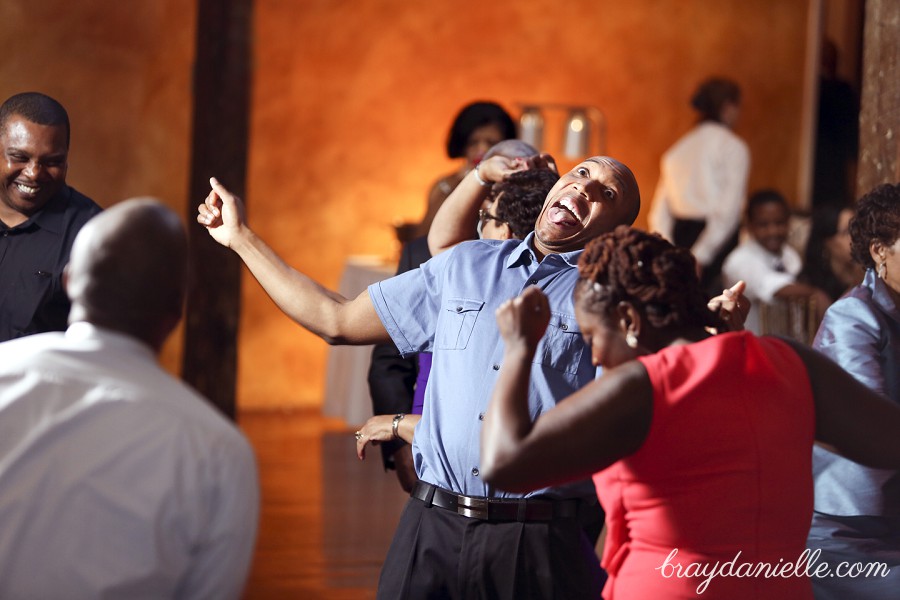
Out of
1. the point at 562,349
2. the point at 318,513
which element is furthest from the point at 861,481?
the point at 318,513

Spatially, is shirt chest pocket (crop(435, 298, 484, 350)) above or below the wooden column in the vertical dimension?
below

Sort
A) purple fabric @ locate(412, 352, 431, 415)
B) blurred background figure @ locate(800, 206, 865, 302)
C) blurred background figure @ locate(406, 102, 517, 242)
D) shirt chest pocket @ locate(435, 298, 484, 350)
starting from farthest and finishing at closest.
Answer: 1. blurred background figure @ locate(800, 206, 865, 302)
2. blurred background figure @ locate(406, 102, 517, 242)
3. purple fabric @ locate(412, 352, 431, 415)
4. shirt chest pocket @ locate(435, 298, 484, 350)

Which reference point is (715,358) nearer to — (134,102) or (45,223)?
(45,223)

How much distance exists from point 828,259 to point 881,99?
11.2ft

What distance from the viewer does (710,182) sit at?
729cm

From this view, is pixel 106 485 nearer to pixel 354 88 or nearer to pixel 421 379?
pixel 421 379

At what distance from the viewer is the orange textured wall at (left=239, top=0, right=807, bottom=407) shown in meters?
7.89

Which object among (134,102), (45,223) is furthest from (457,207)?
(134,102)

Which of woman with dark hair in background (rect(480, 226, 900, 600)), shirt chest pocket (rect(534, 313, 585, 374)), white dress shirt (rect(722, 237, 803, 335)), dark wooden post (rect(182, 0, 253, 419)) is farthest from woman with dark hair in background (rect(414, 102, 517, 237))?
white dress shirt (rect(722, 237, 803, 335))

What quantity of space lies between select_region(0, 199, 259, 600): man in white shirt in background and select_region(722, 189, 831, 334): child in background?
5450 millimetres

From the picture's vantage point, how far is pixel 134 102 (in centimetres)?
704

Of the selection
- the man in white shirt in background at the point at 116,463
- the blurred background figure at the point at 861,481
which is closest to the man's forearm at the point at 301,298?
the man in white shirt in background at the point at 116,463

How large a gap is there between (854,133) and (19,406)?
858 cm

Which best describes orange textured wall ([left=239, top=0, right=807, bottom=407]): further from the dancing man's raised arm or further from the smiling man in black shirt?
the dancing man's raised arm
